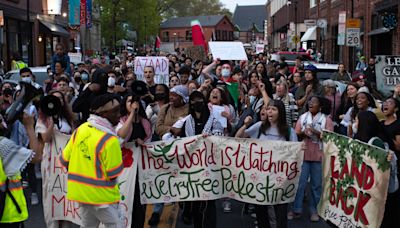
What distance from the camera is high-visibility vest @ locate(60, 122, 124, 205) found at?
479 cm

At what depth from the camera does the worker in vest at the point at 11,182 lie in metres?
4.28

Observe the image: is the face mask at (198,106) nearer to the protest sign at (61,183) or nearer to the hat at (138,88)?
the hat at (138,88)

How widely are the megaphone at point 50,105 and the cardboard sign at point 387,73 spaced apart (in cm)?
742

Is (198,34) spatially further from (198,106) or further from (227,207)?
(198,106)

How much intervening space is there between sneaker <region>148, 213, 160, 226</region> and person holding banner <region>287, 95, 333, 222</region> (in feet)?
5.80

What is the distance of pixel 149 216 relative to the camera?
303 inches

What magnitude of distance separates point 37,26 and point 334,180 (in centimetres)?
3423

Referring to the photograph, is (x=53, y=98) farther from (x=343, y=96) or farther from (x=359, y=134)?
(x=343, y=96)

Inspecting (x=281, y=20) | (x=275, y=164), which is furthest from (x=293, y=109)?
(x=281, y=20)

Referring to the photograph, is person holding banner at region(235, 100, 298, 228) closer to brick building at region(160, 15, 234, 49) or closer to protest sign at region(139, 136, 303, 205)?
protest sign at region(139, 136, 303, 205)

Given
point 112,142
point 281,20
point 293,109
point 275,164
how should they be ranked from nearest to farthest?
point 112,142, point 275,164, point 293,109, point 281,20

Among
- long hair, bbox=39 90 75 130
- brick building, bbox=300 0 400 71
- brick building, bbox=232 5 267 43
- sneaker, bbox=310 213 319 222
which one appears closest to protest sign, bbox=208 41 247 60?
sneaker, bbox=310 213 319 222

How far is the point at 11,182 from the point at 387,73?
8.87m

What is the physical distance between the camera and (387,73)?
1148 centimetres
